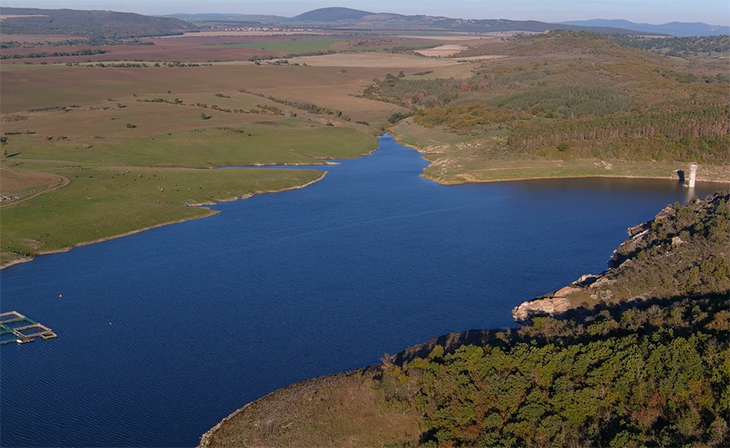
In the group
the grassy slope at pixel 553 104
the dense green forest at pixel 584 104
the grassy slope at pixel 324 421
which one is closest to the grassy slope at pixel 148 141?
the grassy slope at pixel 553 104

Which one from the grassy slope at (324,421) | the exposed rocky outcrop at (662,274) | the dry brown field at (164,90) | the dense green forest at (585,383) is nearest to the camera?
the dense green forest at (585,383)

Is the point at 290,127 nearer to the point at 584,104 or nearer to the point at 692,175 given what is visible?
the point at 584,104

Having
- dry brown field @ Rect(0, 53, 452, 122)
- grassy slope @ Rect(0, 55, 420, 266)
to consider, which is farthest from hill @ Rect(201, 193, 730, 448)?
dry brown field @ Rect(0, 53, 452, 122)

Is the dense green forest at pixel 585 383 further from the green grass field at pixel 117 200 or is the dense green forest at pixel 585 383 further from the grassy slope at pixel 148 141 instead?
the grassy slope at pixel 148 141

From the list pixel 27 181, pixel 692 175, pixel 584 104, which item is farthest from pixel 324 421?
pixel 584 104

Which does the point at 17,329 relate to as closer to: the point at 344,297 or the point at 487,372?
the point at 344,297

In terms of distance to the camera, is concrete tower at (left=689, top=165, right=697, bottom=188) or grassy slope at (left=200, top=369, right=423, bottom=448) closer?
grassy slope at (left=200, top=369, right=423, bottom=448)

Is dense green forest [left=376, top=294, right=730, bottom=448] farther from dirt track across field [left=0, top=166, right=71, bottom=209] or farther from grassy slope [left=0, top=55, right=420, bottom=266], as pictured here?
dirt track across field [left=0, top=166, right=71, bottom=209]

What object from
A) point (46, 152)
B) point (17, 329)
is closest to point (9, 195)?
point (46, 152)
